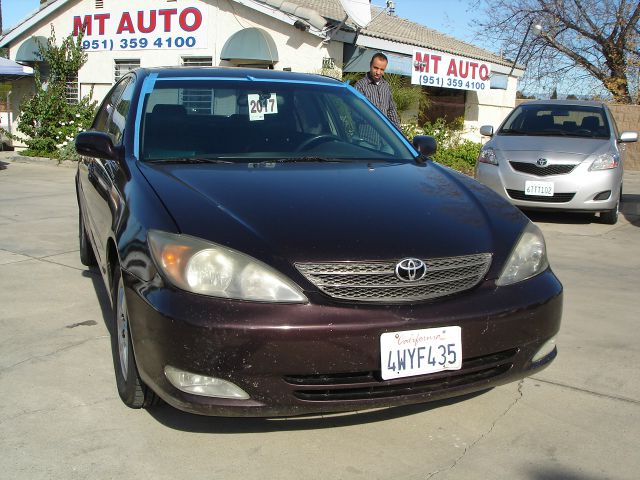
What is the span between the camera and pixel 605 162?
8602 mm

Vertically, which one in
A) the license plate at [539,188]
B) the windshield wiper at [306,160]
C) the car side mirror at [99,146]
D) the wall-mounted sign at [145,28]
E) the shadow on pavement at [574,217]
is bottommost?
the shadow on pavement at [574,217]

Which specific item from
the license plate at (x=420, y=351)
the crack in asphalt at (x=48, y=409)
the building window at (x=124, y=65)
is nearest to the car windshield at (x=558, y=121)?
the license plate at (x=420, y=351)

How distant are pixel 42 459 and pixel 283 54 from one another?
1332cm

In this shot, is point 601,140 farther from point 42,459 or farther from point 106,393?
point 42,459

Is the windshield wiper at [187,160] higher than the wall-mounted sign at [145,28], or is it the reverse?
the wall-mounted sign at [145,28]

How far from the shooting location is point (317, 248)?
280cm

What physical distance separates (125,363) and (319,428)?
0.93 meters

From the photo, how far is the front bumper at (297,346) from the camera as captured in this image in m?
2.61

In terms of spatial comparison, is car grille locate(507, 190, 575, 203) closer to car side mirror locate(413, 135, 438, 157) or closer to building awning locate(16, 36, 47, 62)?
car side mirror locate(413, 135, 438, 157)

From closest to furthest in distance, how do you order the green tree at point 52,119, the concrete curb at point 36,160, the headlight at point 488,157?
the headlight at point 488,157
the concrete curb at point 36,160
the green tree at point 52,119

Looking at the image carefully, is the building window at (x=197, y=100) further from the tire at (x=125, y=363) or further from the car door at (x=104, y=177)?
the tire at (x=125, y=363)

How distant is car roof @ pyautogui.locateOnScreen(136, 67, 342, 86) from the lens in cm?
434

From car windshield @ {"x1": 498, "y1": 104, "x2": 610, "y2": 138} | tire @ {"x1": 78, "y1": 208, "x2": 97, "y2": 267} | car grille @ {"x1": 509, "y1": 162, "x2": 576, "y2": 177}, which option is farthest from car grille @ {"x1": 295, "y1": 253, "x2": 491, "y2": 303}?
car windshield @ {"x1": 498, "y1": 104, "x2": 610, "y2": 138}

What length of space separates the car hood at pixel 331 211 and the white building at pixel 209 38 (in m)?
11.4
